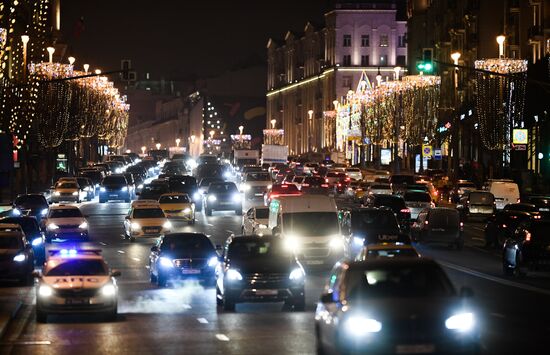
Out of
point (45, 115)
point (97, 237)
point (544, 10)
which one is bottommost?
point (97, 237)

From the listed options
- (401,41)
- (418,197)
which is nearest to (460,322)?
(418,197)

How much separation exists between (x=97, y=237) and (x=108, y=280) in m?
27.1

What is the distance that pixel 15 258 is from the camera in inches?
1223

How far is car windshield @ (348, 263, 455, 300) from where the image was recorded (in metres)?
15.0

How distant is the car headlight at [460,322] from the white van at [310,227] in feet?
63.2

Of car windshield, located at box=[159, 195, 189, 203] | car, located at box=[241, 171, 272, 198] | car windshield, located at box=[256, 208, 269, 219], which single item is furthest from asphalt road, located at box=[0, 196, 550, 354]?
car, located at box=[241, 171, 272, 198]

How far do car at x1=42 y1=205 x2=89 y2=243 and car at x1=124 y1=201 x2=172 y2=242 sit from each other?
190cm

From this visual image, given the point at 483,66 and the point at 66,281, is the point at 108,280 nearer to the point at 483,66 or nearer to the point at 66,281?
the point at 66,281

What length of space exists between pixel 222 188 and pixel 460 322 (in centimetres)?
5028

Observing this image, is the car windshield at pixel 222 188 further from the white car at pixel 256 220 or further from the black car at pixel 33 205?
the white car at pixel 256 220

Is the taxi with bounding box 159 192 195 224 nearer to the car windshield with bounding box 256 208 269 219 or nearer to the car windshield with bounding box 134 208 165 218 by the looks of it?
the car windshield with bounding box 134 208 165 218

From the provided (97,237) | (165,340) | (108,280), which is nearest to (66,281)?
(108,280)

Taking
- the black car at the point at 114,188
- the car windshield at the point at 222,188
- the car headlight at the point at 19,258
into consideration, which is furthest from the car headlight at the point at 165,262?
the black car at the point at 114,188

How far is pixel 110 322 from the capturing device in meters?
23.4
